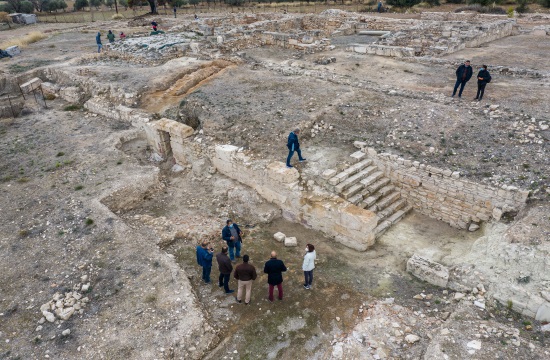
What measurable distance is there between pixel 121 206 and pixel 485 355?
9.25 metres

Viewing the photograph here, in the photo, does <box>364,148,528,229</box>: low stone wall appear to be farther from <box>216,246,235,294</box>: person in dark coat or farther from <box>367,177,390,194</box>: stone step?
<box>216,246,235,294</box>: person in dark coat

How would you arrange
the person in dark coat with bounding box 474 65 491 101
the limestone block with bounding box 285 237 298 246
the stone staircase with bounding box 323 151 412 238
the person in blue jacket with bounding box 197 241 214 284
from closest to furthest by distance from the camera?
the person in blue jacket with bounding box 197 241 214 284
the limestone block with bounding box 285 237 298 246
the stone staircase with bounding box 323 151 412 238
the person in dark coat with bounding box 474 65 491 101

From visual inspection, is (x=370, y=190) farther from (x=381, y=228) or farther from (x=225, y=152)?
(x=225, y=152)

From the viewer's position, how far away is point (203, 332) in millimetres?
6785

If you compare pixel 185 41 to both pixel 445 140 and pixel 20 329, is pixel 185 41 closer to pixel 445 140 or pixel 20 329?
pixel 445 140

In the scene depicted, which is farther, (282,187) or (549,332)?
(282,187)

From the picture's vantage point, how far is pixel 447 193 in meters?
10.0

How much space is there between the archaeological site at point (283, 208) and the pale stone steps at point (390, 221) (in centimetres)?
8

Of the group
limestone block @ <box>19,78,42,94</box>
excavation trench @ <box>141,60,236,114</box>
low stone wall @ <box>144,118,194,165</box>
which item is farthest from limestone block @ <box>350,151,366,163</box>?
limestone block @ <box>19,78,42,94</box>

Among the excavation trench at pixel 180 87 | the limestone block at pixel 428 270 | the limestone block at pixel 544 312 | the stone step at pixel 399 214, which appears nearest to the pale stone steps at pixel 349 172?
the stone step at pixel 399 214

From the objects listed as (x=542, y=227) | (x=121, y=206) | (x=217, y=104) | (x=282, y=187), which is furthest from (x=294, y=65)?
(x=542, y=227)

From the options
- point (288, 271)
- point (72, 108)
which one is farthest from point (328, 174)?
point (72, 108)

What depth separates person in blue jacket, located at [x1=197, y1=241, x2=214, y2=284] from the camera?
780 cm

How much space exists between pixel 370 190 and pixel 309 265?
3.75 m
